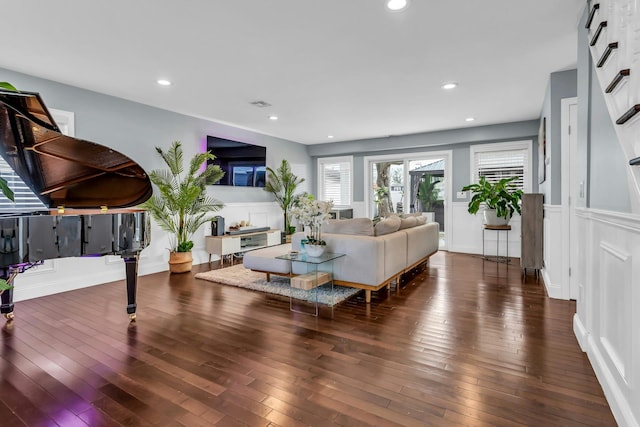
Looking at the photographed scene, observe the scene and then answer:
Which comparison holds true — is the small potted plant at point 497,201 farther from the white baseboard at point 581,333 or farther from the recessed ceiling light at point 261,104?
the recessed ceiling light at point 261,104

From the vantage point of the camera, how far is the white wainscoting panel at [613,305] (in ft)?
4.70

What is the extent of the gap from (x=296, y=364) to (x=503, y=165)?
594cm

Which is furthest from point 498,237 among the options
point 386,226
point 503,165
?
point 386,226

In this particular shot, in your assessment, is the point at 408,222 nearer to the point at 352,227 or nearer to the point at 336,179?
the point at 352,227

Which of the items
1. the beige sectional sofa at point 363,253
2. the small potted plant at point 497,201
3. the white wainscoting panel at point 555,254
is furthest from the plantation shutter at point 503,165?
the beige sectional sofa at point 363,253

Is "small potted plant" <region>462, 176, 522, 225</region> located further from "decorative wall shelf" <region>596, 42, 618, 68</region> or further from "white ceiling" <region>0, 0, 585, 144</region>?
"decorative wall shelf" <region>596, 42, 618, 68</region>

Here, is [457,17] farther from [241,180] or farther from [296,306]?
[241,180]

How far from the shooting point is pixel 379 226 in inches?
148

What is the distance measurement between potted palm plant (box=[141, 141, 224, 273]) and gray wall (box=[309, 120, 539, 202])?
350cm

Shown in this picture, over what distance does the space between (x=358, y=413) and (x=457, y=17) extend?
2.77 metres

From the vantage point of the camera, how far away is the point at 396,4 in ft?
7.70

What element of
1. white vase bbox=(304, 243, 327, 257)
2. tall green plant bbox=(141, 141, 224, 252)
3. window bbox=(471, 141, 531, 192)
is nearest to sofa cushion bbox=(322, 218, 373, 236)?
white vase bbox=(304, 243, 327, 257)

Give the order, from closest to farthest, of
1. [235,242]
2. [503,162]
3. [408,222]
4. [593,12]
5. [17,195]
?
[593,12]
[17,195]
[408,222]
[235,242]
[503,162]

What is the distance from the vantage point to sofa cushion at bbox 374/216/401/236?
376cm
